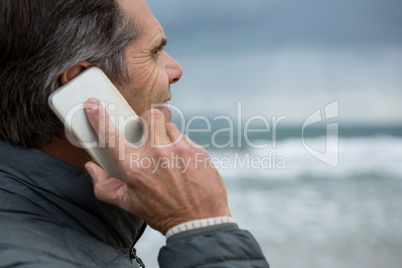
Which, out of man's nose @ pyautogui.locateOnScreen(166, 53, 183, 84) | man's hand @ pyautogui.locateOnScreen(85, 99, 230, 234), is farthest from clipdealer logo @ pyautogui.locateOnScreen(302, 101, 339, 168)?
man's hand @ pyautogui.locateOnScreen(85, 99, 230, 234)

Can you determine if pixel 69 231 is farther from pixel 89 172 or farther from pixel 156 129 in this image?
pixel 156 129

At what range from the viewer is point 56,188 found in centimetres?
145

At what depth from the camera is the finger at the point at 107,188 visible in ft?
4.24

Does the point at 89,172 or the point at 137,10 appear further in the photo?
the point at 137,10

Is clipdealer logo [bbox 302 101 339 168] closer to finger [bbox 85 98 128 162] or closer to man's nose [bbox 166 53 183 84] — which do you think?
man's nose [bbox 166 53 183 84]

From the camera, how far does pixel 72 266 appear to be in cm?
125

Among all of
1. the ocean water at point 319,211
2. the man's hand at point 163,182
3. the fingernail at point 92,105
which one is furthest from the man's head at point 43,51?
the ocean water at point 319,211

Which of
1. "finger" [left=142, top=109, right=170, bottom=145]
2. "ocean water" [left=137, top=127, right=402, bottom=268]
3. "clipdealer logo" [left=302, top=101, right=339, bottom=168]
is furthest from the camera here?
"clipdealer logo" [left=302, top=101, right=339, bottom=168]

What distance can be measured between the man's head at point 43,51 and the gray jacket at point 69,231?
9 cm

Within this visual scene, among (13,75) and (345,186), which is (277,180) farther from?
(13,75)

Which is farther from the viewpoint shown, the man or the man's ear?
the man's ear

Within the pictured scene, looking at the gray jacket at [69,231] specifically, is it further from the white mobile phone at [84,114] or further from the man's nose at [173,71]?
the man's nose at [173,71]

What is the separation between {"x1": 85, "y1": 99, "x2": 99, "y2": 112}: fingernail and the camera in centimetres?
140

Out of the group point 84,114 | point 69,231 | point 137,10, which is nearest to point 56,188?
point 69,231
